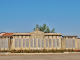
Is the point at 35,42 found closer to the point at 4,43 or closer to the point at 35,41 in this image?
the point at 35,41

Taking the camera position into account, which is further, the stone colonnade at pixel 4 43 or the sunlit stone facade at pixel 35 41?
the stone colonnade at pixel 4 43

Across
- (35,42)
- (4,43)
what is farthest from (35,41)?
(4,43)

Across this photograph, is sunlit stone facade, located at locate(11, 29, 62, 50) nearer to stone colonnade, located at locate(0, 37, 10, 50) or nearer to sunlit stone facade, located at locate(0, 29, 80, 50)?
sunlit stone facade, located at locate(0, 29, 80, 50)

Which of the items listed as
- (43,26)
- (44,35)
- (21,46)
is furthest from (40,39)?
(43,26)

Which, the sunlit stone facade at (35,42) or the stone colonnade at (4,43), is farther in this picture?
the stone colonnade at (4,43)

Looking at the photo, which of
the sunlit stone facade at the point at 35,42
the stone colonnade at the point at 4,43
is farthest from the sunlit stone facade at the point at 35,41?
the stone colonnade at the point at 4,43

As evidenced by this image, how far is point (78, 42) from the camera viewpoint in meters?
27.7

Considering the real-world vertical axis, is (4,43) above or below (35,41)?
below

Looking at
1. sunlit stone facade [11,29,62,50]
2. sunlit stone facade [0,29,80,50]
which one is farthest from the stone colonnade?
sunlit stone facade [11,29,62,50]

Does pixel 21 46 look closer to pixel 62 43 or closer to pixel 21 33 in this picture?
pixel 21 33

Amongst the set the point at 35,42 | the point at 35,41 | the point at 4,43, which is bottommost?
the point at 4,43

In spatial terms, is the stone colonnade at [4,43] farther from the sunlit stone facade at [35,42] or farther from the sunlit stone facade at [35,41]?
the sunlit stone facade at [35,41]

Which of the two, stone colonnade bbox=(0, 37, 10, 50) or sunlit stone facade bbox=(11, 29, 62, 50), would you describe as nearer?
sunlit stone facade bbox=(11, 29, 62, 50)

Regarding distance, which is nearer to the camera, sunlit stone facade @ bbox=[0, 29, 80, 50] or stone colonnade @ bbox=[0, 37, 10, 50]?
sunlit stone facade @ bbox=[0, 29, 80, 50]
